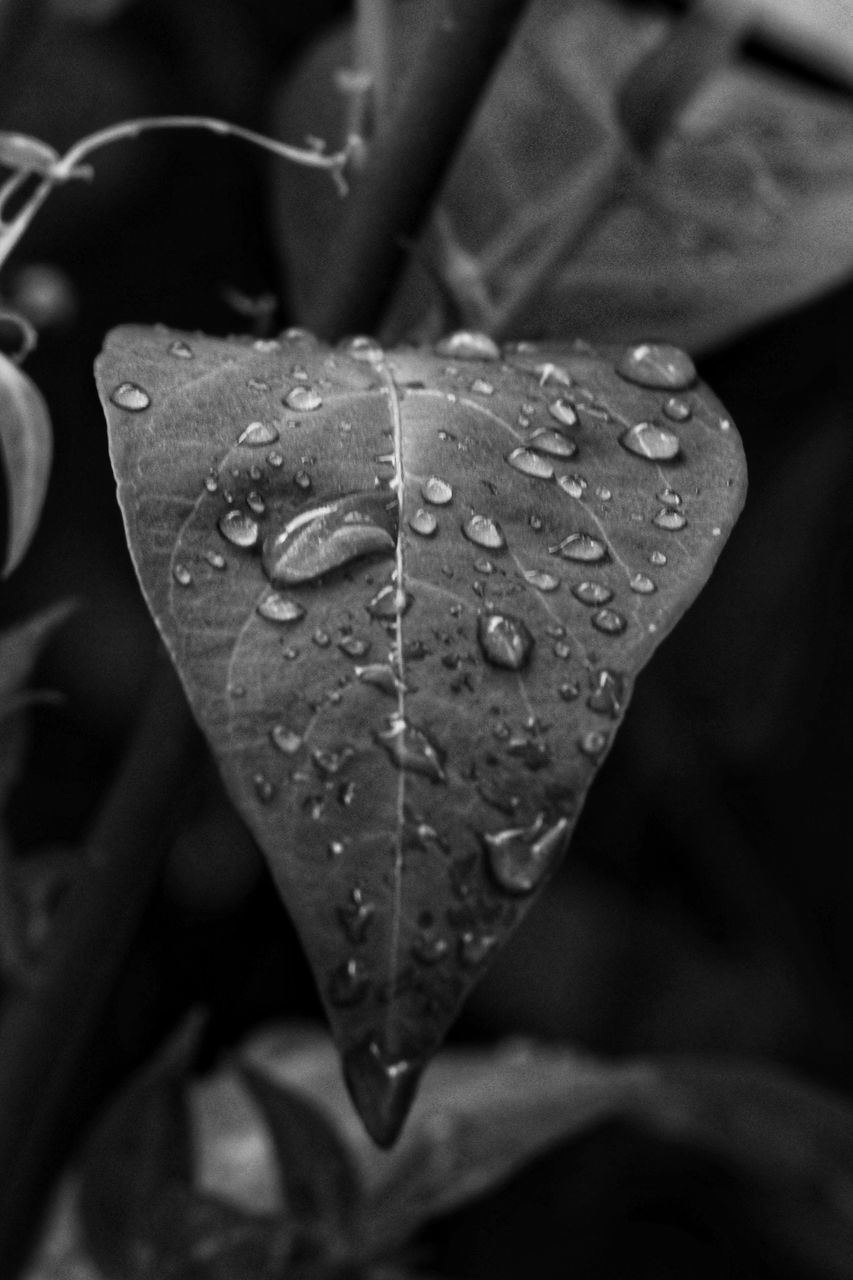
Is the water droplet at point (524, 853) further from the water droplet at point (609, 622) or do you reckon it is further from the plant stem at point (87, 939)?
the plant stem at point (87, 939)

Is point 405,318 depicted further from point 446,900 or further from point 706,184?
point 446,900

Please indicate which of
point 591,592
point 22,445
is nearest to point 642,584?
point 591,592

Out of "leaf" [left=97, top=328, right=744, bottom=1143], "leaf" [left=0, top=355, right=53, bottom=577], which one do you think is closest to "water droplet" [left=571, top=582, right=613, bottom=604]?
"leaf" [left=97, top=328, right=744, bottom=1143]

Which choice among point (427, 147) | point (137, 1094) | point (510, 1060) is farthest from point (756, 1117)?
point (427, 147)

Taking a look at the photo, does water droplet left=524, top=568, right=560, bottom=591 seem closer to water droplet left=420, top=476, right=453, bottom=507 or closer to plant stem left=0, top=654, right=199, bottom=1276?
water droplet left=420, top=476, right=453, bottom=507

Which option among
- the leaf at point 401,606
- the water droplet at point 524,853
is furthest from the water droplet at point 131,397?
the water droplet at point 524,853

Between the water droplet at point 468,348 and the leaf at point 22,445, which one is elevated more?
the water droplet at point 468,348

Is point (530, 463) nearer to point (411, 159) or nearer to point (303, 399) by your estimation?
point (303, 399)
